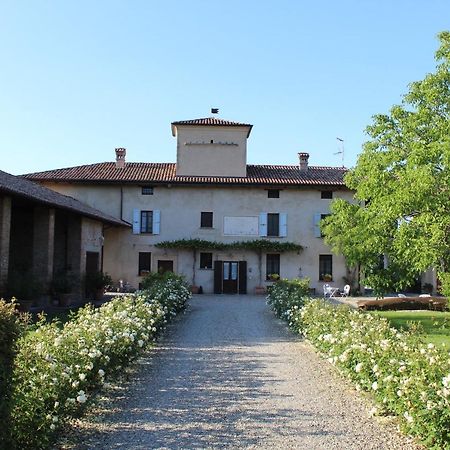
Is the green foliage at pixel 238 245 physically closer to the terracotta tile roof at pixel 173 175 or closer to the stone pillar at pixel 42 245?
the terracotta tile roof at pixel 173 175

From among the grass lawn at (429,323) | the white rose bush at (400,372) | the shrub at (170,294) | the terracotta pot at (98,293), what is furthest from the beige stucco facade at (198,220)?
the white rose bush at (400,372)

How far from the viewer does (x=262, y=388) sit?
6.98 meters

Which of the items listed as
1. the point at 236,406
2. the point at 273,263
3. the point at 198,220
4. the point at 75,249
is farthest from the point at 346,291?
the point at 236,406

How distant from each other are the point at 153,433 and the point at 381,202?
8.40 meters

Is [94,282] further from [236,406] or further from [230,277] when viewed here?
[236,406]

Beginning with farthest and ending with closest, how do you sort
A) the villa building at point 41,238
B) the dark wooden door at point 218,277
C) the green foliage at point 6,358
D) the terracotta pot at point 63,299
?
the dark wooden door at point 218,277 < the terracotta pot at point 63,299 < the villa building at point 41,238 < the green foliage at point 6,358

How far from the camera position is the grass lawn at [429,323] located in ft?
36.2

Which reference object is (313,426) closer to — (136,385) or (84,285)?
(136,385)

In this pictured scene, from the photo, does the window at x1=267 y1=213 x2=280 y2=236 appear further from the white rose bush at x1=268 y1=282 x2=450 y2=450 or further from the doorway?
the white rose bush at x1=268 y1=282 x2=450 y2=450

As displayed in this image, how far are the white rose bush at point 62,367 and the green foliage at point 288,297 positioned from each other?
5747 millimetres

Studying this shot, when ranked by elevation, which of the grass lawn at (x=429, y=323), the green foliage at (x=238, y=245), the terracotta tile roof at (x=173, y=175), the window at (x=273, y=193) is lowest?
the grass lawn at (x=429, y=323)

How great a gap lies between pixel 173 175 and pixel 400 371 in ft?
78.3

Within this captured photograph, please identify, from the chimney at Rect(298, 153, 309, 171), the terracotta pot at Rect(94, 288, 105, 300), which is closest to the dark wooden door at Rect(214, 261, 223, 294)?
the chimney at Rect(298, 153, 309, 171)

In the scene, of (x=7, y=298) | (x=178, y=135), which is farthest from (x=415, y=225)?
(x=178, y=135)
